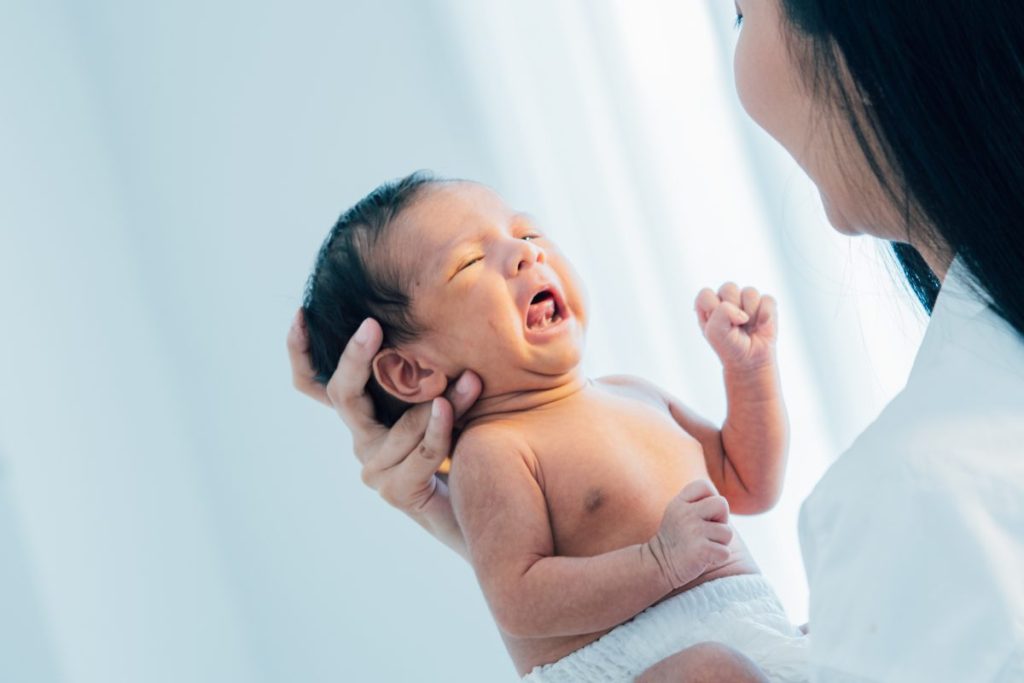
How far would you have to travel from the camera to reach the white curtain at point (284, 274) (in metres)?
1.67

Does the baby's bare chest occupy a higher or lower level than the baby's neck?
lower

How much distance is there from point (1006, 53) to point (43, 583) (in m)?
1.41

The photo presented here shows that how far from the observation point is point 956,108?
625 millimetres

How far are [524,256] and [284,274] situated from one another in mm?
A: 924

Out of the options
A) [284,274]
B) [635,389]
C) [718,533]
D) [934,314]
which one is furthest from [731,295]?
[284,274]

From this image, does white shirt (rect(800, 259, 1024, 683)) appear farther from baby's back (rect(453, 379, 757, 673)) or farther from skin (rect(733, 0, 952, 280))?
baby's back (rect(453, 379, 757, 673))

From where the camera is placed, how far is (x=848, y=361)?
5.51ft

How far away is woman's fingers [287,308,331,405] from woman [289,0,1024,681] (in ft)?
1.84

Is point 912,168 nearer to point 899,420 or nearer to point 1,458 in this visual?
point 899,420

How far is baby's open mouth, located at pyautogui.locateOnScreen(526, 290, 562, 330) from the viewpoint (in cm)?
111

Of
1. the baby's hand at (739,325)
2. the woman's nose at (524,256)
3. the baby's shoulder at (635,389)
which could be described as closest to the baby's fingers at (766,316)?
the baby's hand at (739,325)

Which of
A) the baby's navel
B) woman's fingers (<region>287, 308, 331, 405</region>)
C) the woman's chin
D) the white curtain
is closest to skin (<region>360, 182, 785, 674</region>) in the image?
the baby's navel

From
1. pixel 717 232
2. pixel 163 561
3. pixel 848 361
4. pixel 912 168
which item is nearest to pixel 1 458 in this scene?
pixel 163 561

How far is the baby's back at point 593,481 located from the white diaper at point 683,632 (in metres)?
0.02
